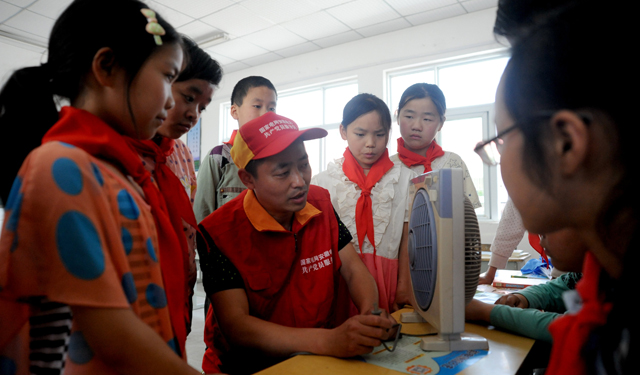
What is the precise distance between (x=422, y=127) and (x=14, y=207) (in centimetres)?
176

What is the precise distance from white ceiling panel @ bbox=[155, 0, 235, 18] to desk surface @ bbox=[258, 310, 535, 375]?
14.2 feet

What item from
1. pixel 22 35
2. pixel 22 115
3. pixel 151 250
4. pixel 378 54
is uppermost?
pixel 22 35

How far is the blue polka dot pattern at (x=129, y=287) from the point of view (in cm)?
55

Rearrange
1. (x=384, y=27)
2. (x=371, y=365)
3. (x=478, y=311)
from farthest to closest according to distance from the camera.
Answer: (x=384, y=27), (x=478, y=311), (x=371, y=365)

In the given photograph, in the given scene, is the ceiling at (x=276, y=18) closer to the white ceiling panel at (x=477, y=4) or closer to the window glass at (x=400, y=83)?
the white ceiling panel at (x=477, y=4)

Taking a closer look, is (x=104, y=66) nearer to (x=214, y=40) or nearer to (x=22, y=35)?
(x=214, y=40)

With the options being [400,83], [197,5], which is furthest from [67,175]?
[400,83]

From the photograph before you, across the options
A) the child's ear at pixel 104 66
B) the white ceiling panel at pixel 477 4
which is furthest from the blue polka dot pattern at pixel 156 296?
the white ceiling panel at pixel 477 4

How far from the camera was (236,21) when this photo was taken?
4.72 metres

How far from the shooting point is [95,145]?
58cm

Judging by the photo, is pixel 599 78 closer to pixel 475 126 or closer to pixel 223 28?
pixel 475 126

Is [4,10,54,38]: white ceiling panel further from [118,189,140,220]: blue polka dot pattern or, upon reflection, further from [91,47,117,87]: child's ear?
[118,189,140,220]: blue polka dot pattern

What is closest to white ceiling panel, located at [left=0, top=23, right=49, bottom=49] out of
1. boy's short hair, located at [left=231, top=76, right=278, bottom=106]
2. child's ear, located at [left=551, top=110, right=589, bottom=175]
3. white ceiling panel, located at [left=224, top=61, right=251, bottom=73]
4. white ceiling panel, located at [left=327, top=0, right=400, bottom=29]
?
white ceiling panel, located at [left=224, top=61, right=251, bottom=73]

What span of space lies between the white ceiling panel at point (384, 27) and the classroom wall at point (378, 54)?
73 mm
